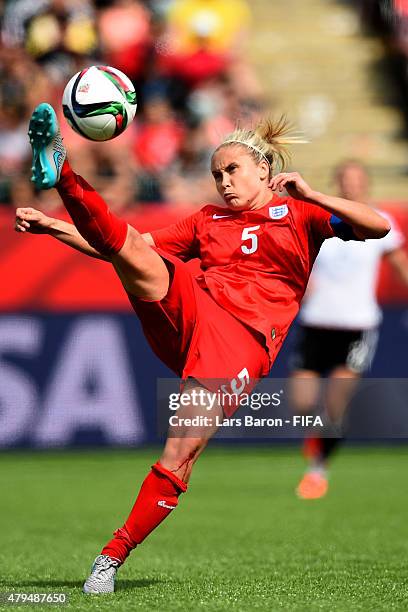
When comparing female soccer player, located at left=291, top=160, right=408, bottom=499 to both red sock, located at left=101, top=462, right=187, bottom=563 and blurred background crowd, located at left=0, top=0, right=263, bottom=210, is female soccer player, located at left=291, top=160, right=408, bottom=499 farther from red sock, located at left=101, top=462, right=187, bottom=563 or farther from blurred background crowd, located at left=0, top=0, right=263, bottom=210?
red sock, located at left=101, top=462, right=187, bottom=563

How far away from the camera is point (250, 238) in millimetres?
5406

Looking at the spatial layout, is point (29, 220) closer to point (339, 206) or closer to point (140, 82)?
point (339, 206)

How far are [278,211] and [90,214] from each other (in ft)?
3.54

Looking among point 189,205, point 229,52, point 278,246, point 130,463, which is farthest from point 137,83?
point 278,246

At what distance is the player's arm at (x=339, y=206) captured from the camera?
4.77m

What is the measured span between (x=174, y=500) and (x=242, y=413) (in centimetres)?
493

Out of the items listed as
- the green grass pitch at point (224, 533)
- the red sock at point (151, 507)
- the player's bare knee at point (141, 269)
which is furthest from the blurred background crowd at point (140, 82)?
the red sock at point (151, 507)

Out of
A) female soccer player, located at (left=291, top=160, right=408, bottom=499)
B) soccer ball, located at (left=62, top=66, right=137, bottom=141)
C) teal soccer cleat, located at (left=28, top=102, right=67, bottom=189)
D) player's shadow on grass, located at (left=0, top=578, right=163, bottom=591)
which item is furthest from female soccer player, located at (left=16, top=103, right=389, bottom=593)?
female soccer player, located at (left=291, top=160, right=408, bottom=499)

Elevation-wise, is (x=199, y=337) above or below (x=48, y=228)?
below

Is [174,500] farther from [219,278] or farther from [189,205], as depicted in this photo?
[189,205]

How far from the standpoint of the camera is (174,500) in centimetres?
505

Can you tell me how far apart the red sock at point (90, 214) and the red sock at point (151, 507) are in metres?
A: 0.97

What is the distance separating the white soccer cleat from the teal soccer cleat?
1.56m

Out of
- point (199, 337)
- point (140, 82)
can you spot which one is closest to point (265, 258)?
point (199, 337)
